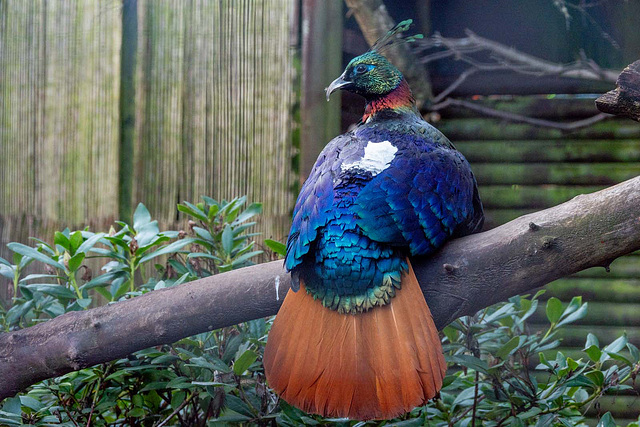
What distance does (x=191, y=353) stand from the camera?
1.46 metres

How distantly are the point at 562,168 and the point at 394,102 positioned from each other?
1.43m

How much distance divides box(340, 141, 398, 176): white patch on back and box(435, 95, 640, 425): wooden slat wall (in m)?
1.44

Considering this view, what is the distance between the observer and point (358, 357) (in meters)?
1.31

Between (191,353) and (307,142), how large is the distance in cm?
112

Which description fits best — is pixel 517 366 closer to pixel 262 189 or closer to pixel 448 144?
pixel 448 144

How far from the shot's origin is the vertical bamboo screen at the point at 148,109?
247 cm

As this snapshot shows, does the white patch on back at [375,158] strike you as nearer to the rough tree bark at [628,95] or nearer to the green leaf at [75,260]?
the rough tree bark at [628,95]

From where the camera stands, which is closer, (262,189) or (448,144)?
(448,144)

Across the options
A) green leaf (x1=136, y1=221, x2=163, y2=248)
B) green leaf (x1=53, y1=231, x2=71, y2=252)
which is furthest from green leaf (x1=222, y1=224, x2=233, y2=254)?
green leaf (x1=53, y1=231, x2=71, y2=252)

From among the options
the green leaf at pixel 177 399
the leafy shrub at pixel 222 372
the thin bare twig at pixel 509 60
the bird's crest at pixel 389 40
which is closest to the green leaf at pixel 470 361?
the leafy shrub at pixel 222 372

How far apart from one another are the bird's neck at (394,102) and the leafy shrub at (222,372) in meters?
0.46

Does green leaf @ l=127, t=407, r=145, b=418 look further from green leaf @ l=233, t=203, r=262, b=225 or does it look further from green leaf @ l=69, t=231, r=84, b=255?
green leaf @ l=233, t=203, r=262, b=225

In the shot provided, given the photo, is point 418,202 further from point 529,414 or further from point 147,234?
point 147,234

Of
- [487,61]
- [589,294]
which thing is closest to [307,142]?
[487,61]
